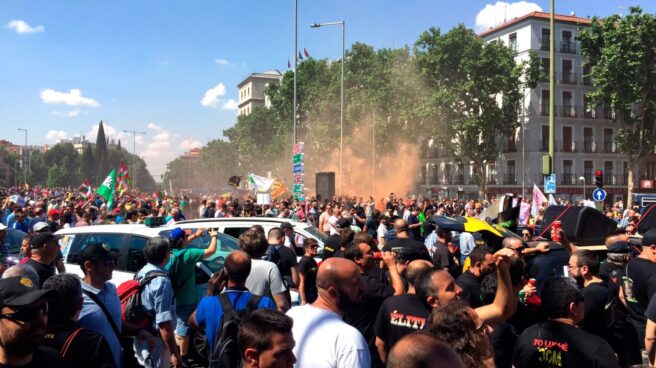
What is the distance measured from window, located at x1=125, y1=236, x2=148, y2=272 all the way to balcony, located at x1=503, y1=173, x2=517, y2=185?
49.7 metres

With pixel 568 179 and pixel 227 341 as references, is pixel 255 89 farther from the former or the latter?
pixel 227 341

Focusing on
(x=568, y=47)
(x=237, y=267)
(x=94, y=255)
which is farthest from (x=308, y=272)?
(x=568, y=47)

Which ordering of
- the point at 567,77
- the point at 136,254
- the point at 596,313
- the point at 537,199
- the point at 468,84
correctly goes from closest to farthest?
the point at 596,313 < the point at 136,254 < the point at 537,199 < the point at 468,84 < the point at 567,77

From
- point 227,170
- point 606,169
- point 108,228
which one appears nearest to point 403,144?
point 606,169

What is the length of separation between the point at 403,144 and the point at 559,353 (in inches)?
2015

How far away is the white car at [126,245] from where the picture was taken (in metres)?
7.02

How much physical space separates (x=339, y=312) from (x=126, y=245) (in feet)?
16.0

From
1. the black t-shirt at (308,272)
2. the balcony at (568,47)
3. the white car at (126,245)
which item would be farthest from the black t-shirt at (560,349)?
the balcony at (568,47)

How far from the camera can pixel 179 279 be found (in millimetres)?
6004

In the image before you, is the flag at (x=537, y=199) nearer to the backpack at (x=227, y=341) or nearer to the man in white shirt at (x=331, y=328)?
the backpack at (x=227, y=341)

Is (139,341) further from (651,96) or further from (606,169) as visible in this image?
(606,169)

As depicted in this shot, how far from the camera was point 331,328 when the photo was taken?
2.92m

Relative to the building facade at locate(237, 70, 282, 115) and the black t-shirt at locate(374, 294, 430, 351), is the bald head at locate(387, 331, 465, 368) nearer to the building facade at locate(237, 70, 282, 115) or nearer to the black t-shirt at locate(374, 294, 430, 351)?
the black t-shirt at locate(374, 294, 430, 351)

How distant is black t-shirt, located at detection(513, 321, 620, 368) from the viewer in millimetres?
3160
